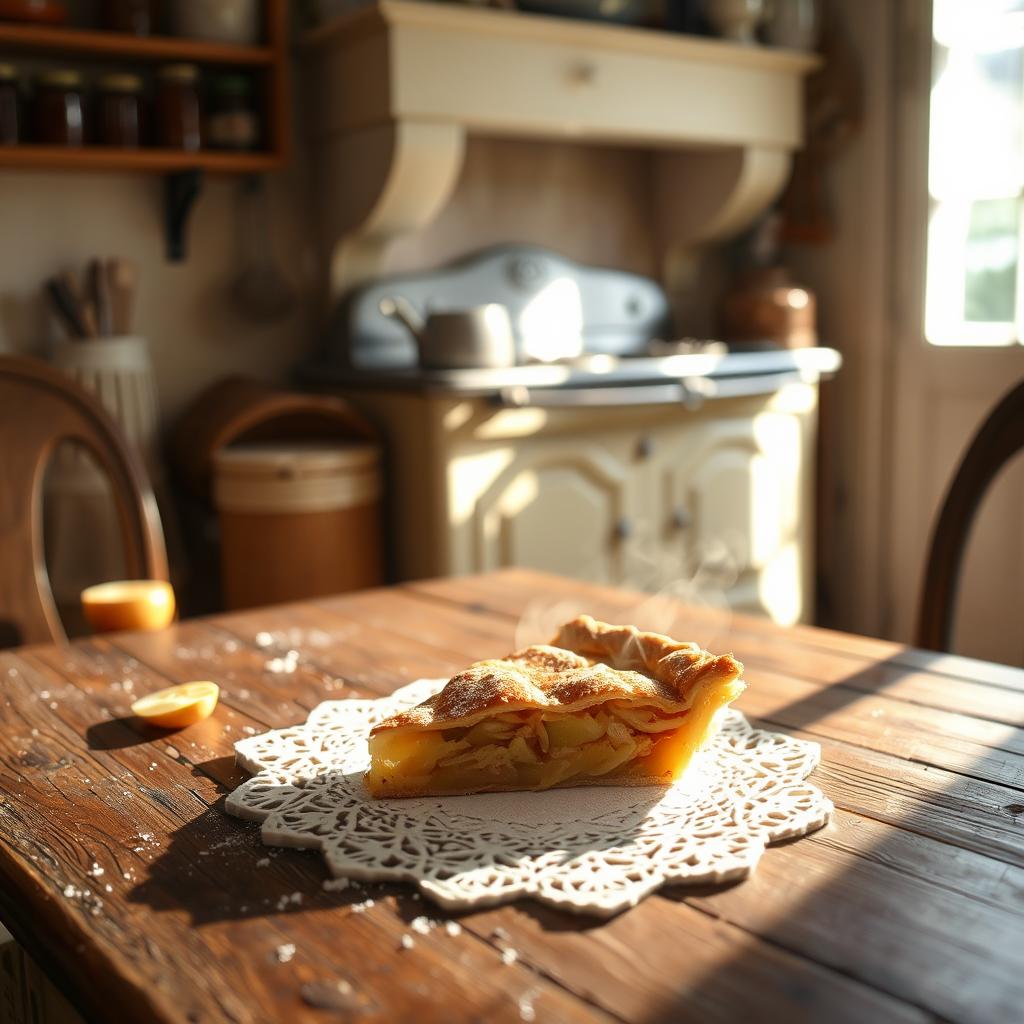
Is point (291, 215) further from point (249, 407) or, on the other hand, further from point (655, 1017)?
point (655, 1017)

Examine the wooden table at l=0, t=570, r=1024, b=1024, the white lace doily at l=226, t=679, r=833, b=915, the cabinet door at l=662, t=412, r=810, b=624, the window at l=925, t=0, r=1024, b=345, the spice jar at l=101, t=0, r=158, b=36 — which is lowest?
the cabinet door at l=662, t=412, r=810, b=624

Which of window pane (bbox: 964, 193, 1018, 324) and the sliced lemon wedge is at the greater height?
window pane (bbox: 964, 193, 1018, 324)

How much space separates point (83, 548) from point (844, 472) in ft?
6.20

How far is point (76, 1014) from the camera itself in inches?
28.6

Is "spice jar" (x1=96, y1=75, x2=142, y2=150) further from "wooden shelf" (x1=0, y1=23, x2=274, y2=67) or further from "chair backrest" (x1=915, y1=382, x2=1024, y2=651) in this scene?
"chair backrest" (x1=915, y1=382, x2=1024, y2=651)

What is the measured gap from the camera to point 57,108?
2234 millimetres

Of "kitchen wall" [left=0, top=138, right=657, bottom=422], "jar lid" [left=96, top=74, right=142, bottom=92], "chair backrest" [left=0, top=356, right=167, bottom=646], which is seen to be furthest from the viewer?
"kitchen wall" [left=0, top=138, right=657, bottom=422]

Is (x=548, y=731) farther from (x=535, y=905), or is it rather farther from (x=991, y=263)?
(x=991, y=263)

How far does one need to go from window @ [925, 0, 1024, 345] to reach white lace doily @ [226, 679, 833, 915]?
220 centimetres

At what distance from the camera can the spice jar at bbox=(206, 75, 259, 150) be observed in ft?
7.95

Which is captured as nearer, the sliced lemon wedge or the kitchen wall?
the sliced lemon wedge

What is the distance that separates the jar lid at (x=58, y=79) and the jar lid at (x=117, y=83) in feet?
0.21

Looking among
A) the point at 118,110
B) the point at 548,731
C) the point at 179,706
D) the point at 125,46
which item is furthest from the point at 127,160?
the point at 548,731

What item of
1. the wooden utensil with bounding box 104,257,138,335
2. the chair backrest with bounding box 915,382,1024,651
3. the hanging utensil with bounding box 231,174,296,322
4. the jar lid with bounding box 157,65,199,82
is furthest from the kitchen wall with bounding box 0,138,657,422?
the chair backrest with bounding box 915,382,1024,651
